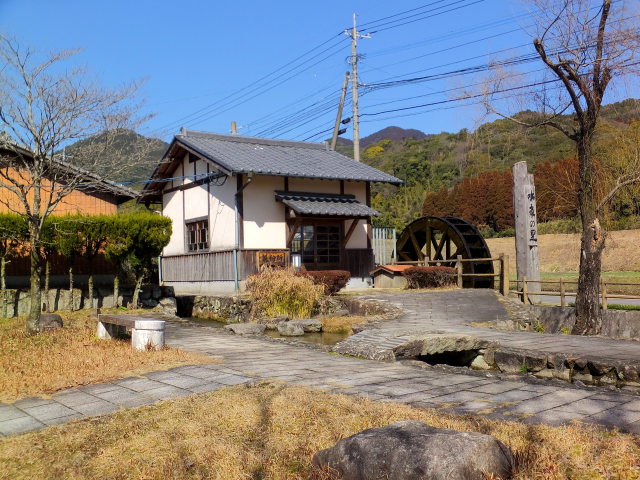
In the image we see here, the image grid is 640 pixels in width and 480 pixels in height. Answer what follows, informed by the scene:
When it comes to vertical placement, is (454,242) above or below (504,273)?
above

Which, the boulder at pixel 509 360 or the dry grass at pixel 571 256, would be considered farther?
the dry grass at pixel 571 256

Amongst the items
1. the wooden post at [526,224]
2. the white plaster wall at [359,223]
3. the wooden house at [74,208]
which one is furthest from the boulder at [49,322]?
the wooden post at [526,224]

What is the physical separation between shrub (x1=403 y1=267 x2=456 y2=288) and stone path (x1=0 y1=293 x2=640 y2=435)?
989 cm

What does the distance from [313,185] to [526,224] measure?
760 cm

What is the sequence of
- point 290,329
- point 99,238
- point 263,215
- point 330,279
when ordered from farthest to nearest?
point 263,215, point 330,279, point 99,238, point 290,329

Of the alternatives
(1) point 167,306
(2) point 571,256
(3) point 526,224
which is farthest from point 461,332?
(2) point 571,256

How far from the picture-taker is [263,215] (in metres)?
19.6

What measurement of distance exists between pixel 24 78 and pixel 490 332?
1009 cm

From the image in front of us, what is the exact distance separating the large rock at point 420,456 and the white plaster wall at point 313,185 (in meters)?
17.1

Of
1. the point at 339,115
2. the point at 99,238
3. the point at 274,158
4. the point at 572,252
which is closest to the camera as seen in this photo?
the point at 99,238

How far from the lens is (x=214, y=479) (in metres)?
3.64

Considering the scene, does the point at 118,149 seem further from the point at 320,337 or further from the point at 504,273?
the point at 504,273

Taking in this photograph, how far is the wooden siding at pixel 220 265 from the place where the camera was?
19.1m

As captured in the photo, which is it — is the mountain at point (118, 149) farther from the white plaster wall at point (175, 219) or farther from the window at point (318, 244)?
the white plaster wall at point (175, 219)
